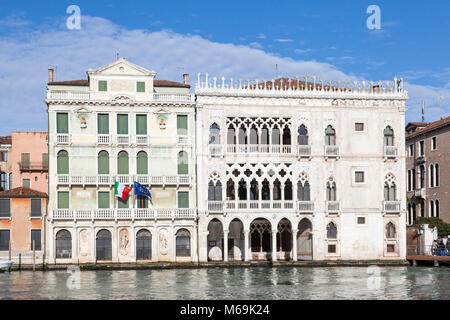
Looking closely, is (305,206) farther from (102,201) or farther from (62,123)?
(62,123)

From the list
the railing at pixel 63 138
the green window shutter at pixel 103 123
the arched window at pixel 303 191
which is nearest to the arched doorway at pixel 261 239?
the arched window at pixel 303 191

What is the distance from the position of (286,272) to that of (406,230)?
45.2 ft

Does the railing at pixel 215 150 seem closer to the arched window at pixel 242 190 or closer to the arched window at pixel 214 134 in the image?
the arched window at pixel 214 134

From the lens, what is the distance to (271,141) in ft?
152

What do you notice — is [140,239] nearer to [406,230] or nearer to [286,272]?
[286,272]

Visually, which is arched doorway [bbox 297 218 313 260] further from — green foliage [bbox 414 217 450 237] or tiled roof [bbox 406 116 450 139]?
tiled roof [bbox 406 116 450 139]

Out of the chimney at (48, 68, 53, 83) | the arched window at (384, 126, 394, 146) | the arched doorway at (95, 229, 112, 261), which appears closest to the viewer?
the arched doorway at (95, 229, 112, 261)

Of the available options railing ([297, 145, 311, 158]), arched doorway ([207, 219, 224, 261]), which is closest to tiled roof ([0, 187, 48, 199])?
arched doorway ([207, 219, 224, 261])

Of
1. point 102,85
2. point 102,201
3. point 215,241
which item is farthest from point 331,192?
point 102,85

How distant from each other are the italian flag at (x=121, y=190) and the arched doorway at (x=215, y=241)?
629 centimetres

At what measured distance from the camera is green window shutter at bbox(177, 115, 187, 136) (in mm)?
45562

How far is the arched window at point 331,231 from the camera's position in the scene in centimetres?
4638

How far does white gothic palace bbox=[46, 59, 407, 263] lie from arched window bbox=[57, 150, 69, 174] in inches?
2.9
